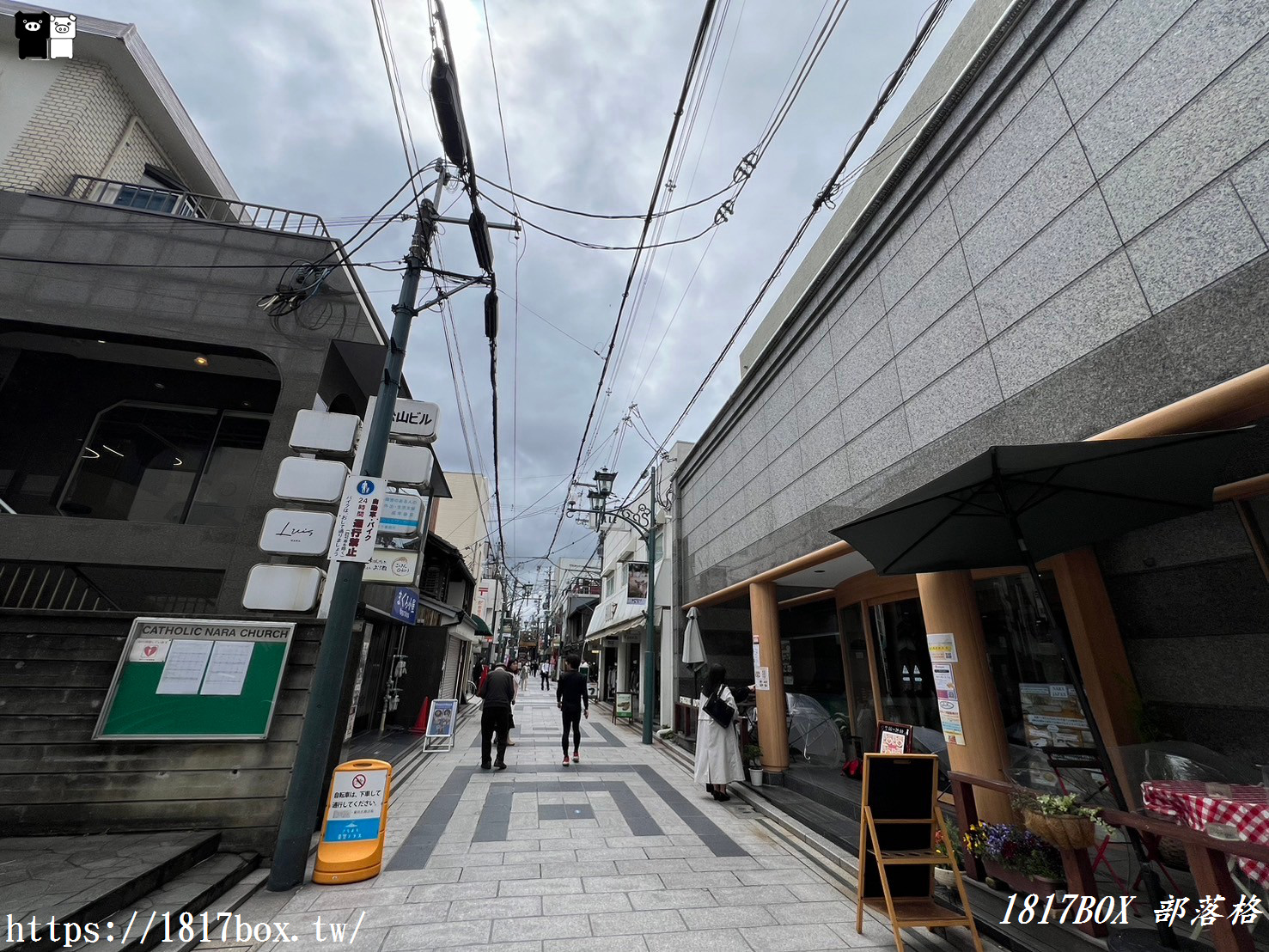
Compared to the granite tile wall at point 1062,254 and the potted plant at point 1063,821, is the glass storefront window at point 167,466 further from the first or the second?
the potted plant at point 1063,821

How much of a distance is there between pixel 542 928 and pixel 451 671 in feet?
46.5

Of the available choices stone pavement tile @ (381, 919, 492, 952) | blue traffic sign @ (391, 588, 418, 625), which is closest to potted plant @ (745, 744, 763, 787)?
stone pavement tile @ (381, 919, 492, 952)

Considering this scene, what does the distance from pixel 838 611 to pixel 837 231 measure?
6.78 metres

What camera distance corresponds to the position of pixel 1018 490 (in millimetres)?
3662

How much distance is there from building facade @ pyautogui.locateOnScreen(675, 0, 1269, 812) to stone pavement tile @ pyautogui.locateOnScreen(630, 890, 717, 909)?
2.50m

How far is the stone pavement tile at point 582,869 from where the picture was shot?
4523 millimetres

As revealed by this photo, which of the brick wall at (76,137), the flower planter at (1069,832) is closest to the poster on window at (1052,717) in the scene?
the flower planter at (1069,832)

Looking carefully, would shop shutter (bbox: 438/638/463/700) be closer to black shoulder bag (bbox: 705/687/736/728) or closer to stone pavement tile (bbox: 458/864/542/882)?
black shoulder bag (bbox: 705/687/736/728)

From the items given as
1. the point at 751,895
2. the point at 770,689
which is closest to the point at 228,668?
the point at 751,895

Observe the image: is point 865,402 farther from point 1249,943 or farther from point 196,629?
point 196,629

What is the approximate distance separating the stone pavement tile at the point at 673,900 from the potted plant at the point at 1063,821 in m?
2.48

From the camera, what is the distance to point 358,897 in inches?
157

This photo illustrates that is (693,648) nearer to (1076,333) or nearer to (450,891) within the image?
(450,891)

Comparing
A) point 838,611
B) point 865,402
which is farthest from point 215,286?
point 838,611
